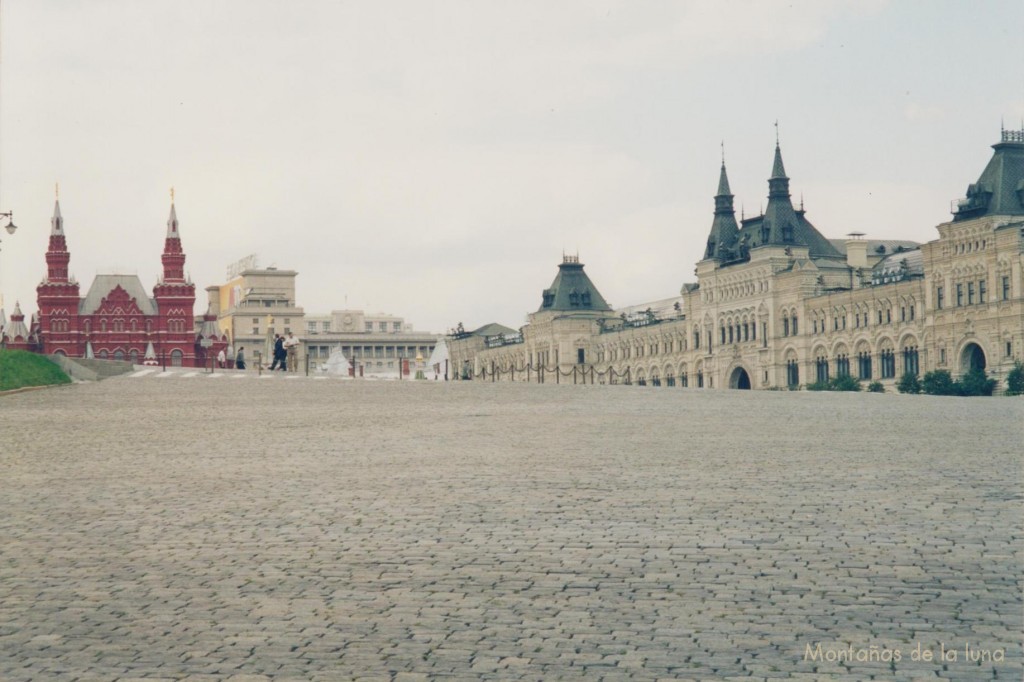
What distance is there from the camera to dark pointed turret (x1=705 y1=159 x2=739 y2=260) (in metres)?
126

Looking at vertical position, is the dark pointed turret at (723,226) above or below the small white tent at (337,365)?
above

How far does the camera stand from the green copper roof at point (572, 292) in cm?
14438

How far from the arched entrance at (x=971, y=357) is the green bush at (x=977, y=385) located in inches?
259

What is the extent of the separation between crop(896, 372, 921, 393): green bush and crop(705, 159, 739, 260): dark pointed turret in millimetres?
37948

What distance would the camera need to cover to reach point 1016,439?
827 inches

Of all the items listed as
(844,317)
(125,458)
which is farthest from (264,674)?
(844,317)

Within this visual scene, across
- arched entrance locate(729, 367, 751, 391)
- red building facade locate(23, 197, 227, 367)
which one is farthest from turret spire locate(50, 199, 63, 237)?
arched entrance locate(729, 367, 751, 391)

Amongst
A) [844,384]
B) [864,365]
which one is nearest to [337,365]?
[844,384]

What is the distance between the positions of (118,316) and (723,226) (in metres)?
56.6

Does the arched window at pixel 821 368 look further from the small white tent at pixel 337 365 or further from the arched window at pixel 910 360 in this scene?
the small white tent at pixel 337 365

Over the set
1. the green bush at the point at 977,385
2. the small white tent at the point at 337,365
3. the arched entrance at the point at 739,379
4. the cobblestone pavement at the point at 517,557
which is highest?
the small white tent at the point at 337,365

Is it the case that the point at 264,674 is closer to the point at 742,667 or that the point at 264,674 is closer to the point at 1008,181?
the point at 742,667

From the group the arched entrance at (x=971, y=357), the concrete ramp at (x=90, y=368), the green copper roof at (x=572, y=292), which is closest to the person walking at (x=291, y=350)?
the concrete ramp at (x=90, y=368)

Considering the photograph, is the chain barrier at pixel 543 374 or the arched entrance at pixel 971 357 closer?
the arched entrance at pixel 971 357
